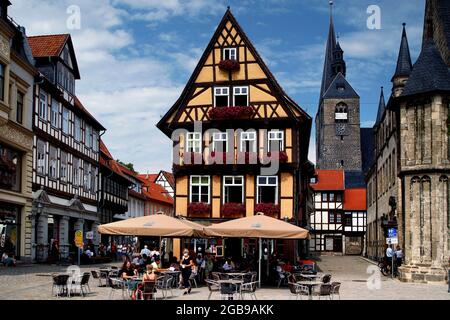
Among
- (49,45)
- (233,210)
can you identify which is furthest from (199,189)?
(49,45)

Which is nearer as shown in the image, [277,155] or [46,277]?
[46,277]

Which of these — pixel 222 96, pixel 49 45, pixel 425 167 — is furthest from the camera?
pixel 49 45

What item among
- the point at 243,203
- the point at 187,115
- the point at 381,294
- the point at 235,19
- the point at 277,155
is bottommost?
the point at 381,294

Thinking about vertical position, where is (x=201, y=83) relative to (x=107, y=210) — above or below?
above

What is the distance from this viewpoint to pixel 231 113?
114ft

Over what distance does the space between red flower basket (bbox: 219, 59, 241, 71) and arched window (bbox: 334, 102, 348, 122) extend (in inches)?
3048

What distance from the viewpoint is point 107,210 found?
52219 mm

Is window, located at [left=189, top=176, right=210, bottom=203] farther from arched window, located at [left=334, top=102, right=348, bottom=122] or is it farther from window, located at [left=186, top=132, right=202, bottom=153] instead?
arched window, located at [left=334, top=102, right=348, bottom=122]

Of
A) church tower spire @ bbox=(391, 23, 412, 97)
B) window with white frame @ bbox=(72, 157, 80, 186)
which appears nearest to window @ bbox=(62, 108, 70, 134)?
window with white frame @ bbox=(72, 157, 80, 186)

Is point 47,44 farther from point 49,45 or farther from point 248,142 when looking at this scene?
point 248,142

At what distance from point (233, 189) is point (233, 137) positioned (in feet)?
9.41
